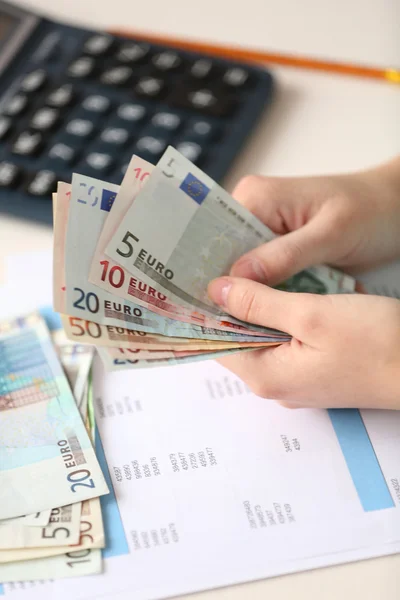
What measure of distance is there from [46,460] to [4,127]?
379 mm

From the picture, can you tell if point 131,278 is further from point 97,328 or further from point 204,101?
point 204,101

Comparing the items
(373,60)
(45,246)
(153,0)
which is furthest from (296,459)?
(153,0)

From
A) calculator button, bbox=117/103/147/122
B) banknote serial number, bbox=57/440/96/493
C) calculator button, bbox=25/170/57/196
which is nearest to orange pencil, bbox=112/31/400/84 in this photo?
calculator button, bbox=117/103/147/122

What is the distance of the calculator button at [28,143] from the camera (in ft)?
2.31

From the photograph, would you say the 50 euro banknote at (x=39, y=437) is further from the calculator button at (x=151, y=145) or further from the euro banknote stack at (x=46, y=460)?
the calculator button at (x=151, y=145)

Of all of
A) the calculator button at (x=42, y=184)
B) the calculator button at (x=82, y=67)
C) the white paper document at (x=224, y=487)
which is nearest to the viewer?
the white paper document at (x=224, y=487)

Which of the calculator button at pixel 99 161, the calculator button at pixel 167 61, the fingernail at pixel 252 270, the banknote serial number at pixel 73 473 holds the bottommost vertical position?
the banknote serial number at pixel 73 473

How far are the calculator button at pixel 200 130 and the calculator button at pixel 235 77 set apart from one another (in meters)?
0.06

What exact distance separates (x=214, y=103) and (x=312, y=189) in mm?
196

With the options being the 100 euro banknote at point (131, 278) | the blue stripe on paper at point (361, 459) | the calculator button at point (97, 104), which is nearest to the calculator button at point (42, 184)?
the calculator button at point (97, 104)

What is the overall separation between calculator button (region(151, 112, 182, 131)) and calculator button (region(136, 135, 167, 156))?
0.02 m

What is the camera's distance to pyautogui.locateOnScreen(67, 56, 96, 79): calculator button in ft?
2.54

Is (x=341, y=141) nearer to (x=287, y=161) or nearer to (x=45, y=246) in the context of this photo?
(x=287, y=161)

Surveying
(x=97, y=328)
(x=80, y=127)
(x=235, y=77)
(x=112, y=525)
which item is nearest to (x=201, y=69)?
(x=235, y=77)
